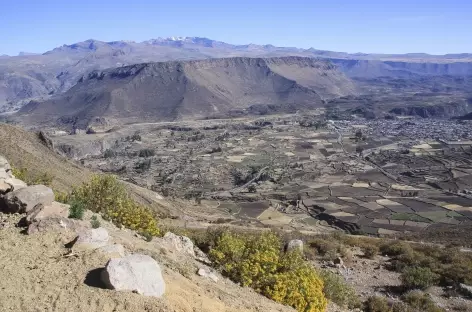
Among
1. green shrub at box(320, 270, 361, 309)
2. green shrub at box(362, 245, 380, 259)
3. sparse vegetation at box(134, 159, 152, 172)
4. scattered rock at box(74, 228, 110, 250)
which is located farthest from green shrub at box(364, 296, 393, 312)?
Result: sparse vegetation at box(134, 159, 152, 172)

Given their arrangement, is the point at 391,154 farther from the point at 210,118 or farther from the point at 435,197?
the point at 210,118

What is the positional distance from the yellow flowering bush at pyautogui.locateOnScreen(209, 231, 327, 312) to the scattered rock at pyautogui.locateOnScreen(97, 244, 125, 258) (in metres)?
3.12

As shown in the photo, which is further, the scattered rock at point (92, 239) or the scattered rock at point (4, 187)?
the scattered rock at point (4, 187)

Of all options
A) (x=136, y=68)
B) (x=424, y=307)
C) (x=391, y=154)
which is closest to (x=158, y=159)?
(x=391, y=154)

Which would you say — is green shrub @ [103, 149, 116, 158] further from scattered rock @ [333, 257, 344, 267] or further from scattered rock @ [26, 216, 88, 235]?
scattered rock @ [26, 216, 88, 235]

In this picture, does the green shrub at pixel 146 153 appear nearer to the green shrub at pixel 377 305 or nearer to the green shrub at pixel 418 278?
the green shrub at pixel 418 278

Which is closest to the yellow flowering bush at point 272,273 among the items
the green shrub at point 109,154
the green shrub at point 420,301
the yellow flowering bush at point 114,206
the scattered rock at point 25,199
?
the yellow flowering bush at point 114,206

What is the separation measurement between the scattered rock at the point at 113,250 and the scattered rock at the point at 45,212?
241 cm

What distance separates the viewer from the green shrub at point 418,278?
16.6 metres

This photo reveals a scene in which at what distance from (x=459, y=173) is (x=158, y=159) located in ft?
181

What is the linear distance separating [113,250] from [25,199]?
3981 millimetres

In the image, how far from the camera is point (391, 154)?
89.7 m

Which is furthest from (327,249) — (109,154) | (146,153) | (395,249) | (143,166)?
(109,154)

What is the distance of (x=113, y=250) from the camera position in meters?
10.1
